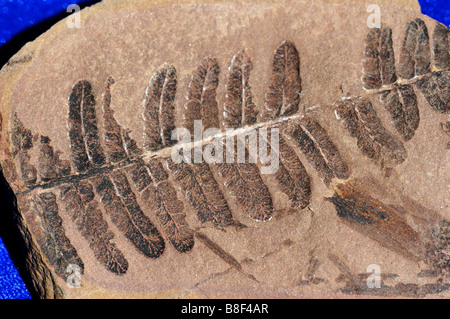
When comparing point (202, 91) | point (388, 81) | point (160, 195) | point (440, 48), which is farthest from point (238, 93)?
point (440, 48)

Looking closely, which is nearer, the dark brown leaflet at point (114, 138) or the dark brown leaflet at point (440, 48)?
the dark brown leaflet at point (114, 138)

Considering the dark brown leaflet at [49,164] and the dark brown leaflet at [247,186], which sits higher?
the dark brown leaflet at [49,164]

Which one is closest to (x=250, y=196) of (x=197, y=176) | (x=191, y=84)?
(x=197, y=176)

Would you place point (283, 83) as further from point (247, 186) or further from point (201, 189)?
point (201, 189)

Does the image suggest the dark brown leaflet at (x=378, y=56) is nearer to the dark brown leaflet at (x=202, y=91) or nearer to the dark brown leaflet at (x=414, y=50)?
the dark brown leaflet at (x=414, y=50)

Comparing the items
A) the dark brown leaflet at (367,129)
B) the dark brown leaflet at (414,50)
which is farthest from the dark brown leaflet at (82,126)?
the dark brown leaflet at (414,50)
